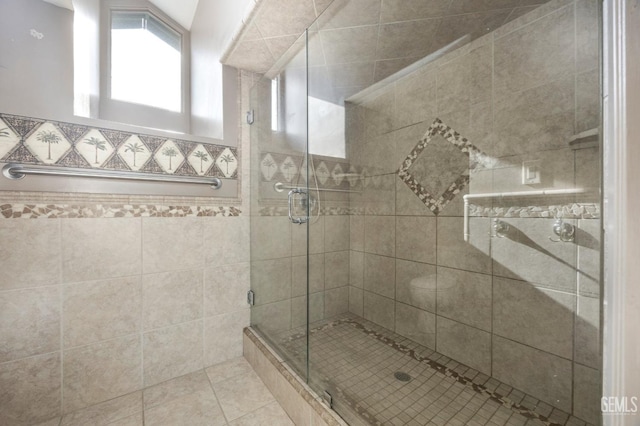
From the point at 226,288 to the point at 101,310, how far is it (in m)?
0.59

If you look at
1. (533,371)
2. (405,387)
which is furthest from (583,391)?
(405,387)

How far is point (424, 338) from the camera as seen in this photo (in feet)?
5.06

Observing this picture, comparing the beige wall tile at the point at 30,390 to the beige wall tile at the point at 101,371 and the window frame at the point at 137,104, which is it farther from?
the window frame at the point at 137,104

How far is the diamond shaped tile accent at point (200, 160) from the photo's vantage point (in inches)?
54.7

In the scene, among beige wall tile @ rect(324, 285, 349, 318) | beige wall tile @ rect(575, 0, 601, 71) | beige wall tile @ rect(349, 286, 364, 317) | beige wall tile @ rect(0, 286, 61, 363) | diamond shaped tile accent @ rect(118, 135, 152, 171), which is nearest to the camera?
beige wall tile @ rect(575, 0, 601, 71)

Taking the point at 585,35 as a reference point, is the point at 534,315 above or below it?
below

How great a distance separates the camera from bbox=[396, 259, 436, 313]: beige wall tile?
153 centimetres

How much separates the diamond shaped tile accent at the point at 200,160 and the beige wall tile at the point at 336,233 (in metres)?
0.84

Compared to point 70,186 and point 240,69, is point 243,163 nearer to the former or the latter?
point 240,69

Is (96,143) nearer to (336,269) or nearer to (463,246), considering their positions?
(336,269)

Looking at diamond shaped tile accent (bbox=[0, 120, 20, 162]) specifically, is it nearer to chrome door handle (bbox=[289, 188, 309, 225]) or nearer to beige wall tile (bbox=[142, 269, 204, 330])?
beige wall tile (bbox=[142, 269, 204, 330])

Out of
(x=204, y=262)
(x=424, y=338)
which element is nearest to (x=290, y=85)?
(x=204, y=262)

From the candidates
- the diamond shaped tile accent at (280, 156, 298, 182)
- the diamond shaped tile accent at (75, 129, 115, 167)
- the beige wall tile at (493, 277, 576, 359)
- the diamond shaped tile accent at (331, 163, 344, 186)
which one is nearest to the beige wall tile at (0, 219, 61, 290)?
the diamond shaped tile accent at (75, 129, 115, 167)

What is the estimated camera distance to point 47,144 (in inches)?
40.9
